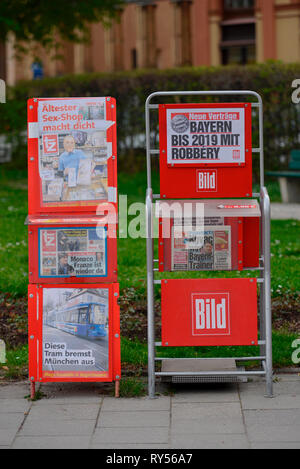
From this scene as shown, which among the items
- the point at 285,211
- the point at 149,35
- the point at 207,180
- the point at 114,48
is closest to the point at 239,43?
the point at 149,35

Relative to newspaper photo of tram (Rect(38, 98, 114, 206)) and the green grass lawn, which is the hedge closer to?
the green grass lawn

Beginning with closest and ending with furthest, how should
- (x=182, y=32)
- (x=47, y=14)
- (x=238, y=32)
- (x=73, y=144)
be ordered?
(x=73, y=144) < (x=47, y=14) < (x=238, y=32) < (x=182, y=32)

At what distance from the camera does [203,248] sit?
5.57m

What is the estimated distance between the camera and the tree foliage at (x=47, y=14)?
17.9m

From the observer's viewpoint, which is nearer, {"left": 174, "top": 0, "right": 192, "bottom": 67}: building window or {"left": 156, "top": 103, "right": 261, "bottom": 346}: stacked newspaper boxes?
{"left": 156, "top": 103, "right": 261, "bottom": 346}: stacked newspaper boxes

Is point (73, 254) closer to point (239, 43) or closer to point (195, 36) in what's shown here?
point (239, 43)

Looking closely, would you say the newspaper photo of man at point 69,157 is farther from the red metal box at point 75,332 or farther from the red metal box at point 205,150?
the red metal box at point 75,332

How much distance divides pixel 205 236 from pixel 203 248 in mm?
82

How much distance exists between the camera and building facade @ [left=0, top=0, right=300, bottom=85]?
3381 cm

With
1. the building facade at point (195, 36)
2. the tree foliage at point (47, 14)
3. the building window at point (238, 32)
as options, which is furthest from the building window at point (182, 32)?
the tree foliage at point (47, 14)

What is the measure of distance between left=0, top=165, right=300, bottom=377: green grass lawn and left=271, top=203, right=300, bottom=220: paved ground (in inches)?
23.5

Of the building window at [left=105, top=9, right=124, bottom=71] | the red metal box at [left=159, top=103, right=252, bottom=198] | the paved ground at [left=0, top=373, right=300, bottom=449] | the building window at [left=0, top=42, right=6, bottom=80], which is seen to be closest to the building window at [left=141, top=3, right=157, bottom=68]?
the building window at [left=105, top=9, right=124, bottom=71]

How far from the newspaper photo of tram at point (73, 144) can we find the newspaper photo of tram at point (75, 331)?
2.36 feet

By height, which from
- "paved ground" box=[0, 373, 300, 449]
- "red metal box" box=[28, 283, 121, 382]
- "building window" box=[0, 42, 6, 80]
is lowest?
"paved ground" box=[0, 373, 300, 449]
